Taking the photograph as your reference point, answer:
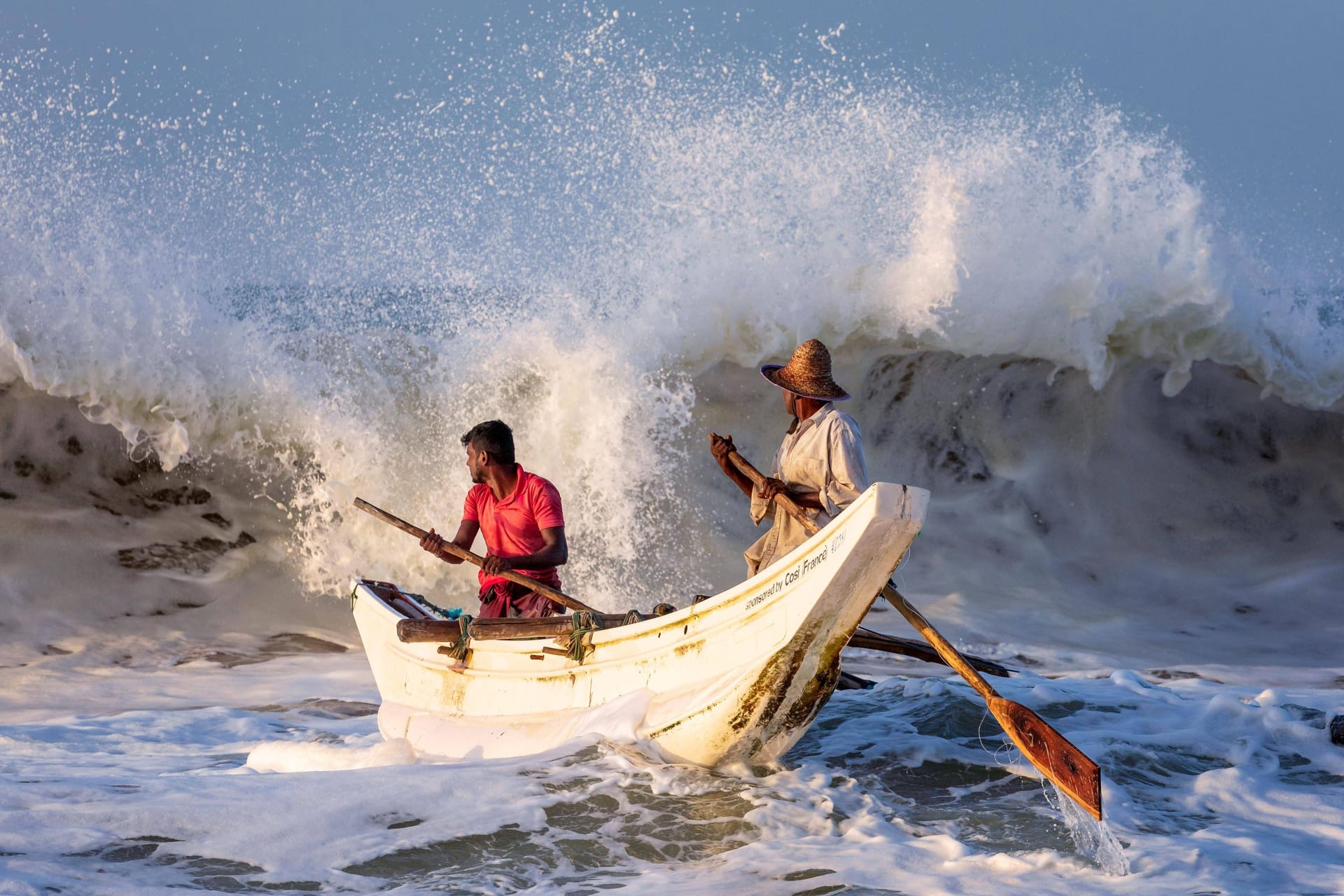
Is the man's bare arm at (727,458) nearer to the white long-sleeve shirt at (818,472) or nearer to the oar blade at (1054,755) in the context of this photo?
the white long-sleeve shirt at (818,472)

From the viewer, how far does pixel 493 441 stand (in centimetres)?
537

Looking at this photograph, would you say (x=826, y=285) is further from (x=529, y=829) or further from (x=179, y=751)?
(x=529, y=829)

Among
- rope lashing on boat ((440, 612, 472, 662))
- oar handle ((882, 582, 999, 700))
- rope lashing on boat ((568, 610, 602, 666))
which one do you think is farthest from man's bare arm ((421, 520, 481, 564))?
oar handle ((882, 582, 999, 700))

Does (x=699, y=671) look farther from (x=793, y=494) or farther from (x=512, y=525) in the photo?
(x=512, y=525)

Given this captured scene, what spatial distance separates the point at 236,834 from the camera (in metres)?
3.69

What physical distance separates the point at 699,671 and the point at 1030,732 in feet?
3.80

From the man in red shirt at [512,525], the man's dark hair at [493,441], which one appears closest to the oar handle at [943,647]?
the man in red shirt at [512,525]

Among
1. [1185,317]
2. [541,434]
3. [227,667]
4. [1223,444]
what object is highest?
[1185,317]

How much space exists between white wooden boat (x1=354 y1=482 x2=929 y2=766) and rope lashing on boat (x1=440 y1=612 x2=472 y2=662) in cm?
3

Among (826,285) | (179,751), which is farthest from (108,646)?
(826,285)

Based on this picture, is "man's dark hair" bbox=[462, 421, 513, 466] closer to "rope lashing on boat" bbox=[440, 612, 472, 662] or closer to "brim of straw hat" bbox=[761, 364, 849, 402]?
"rope lashing on boat" bbox=[440, 612, 472, 662]

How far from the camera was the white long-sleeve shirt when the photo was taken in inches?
171

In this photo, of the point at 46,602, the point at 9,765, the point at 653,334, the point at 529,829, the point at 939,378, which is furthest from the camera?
the point at 939,378

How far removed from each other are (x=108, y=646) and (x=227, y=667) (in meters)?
0.83
